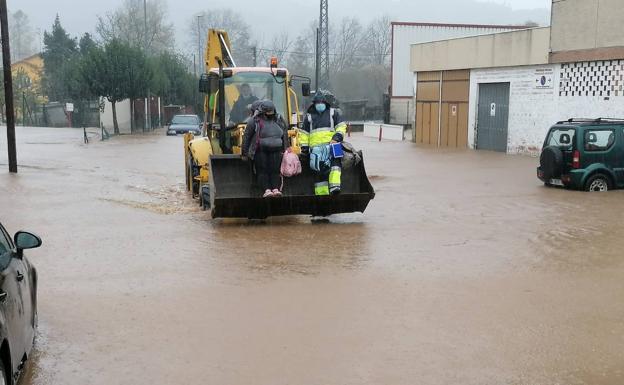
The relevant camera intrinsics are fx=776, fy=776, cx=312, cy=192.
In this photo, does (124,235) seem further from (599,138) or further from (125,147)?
(125,147)

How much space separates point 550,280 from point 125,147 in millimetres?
27970

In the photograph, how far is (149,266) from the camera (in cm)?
913

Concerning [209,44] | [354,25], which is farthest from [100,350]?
[354,25]

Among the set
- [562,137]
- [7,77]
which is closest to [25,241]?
[562,137]

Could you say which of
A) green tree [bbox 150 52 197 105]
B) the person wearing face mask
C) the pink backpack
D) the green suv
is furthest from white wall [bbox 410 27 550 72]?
green tree [bbox 150 52 197 105]

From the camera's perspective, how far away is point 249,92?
13.9 meters

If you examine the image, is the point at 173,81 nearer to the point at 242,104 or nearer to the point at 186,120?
the point at 186,120

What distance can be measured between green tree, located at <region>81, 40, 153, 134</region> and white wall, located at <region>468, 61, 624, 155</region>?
24610 millimetres

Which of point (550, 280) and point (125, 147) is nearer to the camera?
point (550, 280)

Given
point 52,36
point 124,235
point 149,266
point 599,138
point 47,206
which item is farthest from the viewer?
point 52,36

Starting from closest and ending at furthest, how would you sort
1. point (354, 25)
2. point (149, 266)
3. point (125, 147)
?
point (149, 266), point (125, 147), point (354, 25)

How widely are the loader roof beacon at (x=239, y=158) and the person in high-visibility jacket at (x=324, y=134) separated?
24 cm

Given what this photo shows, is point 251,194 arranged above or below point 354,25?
below

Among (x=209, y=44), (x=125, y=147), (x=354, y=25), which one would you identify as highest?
(x=354, y=25)
